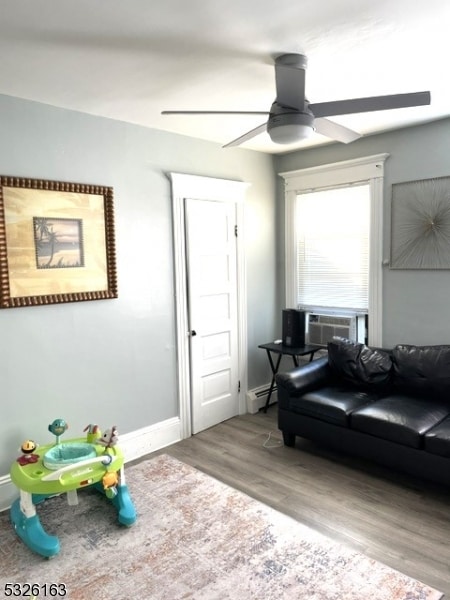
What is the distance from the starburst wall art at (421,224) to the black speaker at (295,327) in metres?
0.99

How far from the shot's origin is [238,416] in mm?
4375

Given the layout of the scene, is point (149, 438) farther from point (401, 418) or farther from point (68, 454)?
point (401, 418)

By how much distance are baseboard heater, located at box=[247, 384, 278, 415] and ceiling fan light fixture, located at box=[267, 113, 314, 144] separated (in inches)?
113

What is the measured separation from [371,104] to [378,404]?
2.12 m

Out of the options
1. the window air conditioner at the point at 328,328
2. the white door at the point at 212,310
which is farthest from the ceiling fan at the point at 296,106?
the window air conditioner at the point at 328,328

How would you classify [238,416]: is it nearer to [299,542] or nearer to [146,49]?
[299,542]

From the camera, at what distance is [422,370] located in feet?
11.1

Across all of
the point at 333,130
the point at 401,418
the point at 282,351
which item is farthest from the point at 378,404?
the point at 333,130

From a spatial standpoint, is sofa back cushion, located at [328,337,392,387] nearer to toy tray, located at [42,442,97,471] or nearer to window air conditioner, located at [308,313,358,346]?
window air conditioner, located at [308,313,358,346]

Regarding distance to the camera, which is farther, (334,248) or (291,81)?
(334,248)

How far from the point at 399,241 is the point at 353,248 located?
471 mm

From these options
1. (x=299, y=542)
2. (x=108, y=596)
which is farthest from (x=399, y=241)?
(x=108, y=596)

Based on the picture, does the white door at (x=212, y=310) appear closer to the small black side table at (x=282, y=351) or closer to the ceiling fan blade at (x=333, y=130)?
the small black side table at (x=282, y=351)

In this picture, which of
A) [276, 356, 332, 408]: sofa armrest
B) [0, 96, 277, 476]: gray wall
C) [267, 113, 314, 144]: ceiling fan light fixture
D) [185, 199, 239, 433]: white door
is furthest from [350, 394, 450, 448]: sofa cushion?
[267, 113, 314, 144]: ceiling fan light fixture
